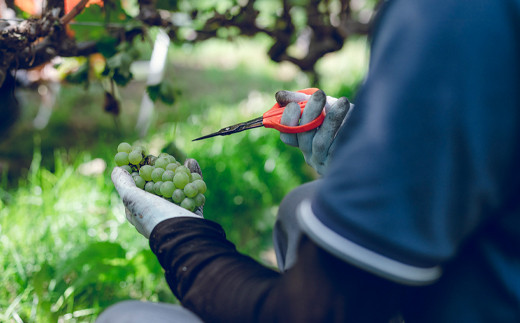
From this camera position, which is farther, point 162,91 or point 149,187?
point 162,91

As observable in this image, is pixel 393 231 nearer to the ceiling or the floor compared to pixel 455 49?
nearer to the floor

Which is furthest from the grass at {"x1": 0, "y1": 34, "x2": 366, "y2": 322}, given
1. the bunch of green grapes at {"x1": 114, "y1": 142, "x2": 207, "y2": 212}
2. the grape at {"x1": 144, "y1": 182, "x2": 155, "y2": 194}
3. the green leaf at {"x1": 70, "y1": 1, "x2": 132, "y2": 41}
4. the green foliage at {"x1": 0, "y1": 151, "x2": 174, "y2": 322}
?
the grape at {"x1": 144, "y1": 182, "x2": 155, "y2": 194}

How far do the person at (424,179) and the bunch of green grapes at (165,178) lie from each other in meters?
0.47

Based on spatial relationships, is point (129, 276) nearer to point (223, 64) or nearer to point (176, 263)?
point (176, 263)

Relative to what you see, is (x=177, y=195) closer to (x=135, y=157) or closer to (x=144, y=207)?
(x=144, y=207)

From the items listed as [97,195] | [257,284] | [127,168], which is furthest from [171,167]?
[97,195]

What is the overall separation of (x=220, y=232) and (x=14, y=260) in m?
1.22

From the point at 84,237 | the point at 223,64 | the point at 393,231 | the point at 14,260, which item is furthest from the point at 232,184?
the point at 223,64

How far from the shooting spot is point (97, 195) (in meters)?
2.38

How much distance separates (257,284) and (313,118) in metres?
0.48

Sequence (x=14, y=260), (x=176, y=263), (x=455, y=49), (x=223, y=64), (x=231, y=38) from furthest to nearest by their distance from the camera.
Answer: (x=223, y=64), (x=231, y=38), (x=14, y=260), (x=176, y=263), (x=455, y=49)

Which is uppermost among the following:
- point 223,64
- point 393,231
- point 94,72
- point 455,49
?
point 455,49

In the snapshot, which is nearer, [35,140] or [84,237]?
[84,237]

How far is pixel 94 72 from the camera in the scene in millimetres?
2451
